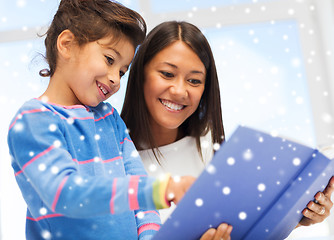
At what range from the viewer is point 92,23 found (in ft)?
3.91

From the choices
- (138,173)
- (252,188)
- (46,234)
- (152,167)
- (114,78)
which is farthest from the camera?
(152,167)

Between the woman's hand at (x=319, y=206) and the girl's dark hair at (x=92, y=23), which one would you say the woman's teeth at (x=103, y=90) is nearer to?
the girl's dark hair at (x=92, y=23)

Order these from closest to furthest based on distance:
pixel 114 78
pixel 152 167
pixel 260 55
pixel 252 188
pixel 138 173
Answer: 1. pixel 252 188
2. pixel 114 78
3. pixel 138 173
4. pixel 152 167
5. pixel 260 55

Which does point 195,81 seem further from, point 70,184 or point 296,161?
point 70,184

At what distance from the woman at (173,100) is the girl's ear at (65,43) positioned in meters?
0.45

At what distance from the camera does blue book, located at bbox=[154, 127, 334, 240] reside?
0.82m

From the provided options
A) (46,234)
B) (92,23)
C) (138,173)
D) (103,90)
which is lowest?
(46,234)

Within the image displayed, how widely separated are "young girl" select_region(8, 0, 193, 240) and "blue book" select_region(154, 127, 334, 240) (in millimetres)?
66

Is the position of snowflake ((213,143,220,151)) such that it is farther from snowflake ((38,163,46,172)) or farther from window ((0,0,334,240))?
snowflake ((38,163,46,172))

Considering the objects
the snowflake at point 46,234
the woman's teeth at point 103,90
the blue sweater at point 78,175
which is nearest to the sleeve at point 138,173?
the blue sweater at point 78,175

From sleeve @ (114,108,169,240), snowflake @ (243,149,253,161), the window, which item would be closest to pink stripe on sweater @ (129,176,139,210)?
snowflake @ (243,149,253,161)

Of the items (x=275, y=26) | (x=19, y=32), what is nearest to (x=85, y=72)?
(x=19, y=32)

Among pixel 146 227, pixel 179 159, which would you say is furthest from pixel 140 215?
pixel 179 159

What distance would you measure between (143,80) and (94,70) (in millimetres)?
510
